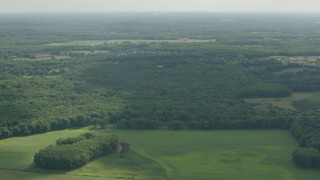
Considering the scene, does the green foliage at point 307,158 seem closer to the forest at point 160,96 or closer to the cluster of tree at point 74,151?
the forest at point 160,96

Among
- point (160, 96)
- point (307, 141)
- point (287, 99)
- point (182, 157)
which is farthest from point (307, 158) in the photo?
point (160, 96)

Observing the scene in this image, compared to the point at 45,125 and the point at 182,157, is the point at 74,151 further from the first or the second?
the point at 45,125

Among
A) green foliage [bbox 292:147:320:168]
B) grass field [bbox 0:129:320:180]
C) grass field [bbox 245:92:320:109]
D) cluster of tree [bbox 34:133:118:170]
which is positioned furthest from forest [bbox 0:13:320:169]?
grass field [bbox 0:129:320:180]

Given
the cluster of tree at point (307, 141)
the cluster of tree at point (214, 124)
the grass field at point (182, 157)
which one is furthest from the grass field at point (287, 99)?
the grass field at point (182, 157)

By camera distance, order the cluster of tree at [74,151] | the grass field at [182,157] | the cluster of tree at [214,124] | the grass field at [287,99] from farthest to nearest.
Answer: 1. the grass field at [287,99]
2. the cluster of tree at [214,124]
3. the cluster of tree at [74,151]
4. the grass field at [182,157]

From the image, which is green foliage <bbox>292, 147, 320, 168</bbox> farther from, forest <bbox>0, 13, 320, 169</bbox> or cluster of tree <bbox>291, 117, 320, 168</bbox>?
forest <bbox>0, 13, 320, 169</bbox>

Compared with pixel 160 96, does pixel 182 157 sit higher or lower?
lower
